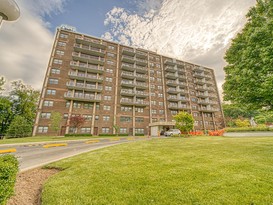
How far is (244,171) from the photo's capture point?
15.9 feet

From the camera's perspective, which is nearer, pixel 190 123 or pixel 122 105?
pixel 190 123

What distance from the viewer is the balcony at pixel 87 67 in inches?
1387

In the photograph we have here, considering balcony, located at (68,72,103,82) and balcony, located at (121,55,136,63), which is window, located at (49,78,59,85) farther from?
balcony, located at (121,55,136,63)

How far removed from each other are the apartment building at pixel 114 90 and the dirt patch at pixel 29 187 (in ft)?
88.8

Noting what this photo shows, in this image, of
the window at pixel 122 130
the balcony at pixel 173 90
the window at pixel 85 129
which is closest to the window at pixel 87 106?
the window at pixel 85 129

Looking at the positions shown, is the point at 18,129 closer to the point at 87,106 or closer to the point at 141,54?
the point at 87,106

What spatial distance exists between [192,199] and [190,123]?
929 inches

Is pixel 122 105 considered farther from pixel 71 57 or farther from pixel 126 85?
pixel 71 57

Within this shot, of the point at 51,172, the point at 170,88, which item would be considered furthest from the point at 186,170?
the point at 170,88

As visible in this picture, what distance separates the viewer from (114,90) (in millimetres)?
39062

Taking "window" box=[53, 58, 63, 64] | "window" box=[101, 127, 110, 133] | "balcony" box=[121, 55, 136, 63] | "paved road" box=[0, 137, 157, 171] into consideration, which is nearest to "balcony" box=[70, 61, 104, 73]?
"window" box=[53, 58, 63, 64]

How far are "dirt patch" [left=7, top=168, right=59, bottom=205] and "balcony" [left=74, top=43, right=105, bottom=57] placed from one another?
3741cm

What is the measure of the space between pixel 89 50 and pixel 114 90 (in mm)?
13689

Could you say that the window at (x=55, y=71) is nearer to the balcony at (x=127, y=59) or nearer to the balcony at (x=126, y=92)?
the balcony at (x=126, y=92)
